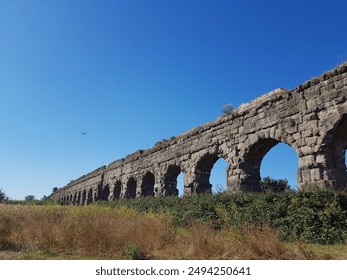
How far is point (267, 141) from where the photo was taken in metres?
11.8

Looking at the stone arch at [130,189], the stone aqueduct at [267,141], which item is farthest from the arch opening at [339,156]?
the stone arch at [130,189]

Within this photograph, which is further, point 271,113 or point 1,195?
point 1,195

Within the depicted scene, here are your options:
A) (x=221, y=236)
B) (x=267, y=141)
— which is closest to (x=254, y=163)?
(x=267, y=141)

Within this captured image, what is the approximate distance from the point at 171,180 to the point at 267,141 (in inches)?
319

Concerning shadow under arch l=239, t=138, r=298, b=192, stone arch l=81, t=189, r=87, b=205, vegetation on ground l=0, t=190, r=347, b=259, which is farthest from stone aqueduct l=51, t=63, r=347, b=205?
stone arch l=81, t=189, r=87, b=205

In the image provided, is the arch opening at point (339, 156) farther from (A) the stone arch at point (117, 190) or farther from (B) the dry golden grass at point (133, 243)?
(A) the stone arch at point (117, 190)

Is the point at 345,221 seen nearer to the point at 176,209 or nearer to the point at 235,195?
the point at 235,195

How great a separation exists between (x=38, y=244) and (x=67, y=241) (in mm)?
577

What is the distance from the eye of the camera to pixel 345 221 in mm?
6984

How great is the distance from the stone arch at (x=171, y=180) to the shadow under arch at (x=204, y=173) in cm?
269

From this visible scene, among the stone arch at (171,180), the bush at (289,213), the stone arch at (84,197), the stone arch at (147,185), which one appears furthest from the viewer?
the stone arch at (84,197)

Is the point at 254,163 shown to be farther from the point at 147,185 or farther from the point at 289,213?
the point at 147,185

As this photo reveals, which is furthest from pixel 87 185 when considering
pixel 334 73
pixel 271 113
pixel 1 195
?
pixel 334 73

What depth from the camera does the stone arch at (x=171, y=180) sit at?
18161mm
